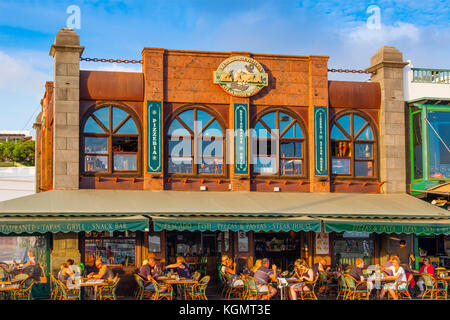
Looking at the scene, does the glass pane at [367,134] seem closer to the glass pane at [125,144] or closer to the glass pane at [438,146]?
the glass pane at [438,146]

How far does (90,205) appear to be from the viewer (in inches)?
643

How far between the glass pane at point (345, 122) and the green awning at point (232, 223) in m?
4.75

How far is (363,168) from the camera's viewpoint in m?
20.4

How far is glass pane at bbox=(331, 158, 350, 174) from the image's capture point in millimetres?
20061


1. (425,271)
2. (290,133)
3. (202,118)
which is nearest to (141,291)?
(202,118)

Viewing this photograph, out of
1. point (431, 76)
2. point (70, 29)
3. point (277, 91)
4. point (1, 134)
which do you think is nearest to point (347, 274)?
point (277, 91)

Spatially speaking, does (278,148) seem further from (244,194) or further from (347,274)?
(347,274)

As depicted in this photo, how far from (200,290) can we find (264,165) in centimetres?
543

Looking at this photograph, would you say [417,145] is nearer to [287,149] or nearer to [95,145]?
[287,149]

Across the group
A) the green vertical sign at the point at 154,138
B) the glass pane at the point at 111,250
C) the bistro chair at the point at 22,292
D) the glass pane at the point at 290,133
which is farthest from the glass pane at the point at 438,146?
the bistro chair at the point at 22,292

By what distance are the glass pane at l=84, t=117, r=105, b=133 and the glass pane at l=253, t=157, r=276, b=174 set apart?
195 inches

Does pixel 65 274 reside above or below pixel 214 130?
below

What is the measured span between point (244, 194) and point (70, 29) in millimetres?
7337

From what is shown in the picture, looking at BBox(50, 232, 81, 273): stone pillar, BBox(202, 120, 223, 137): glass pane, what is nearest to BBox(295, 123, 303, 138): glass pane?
BBox(202, 120, 223, 137): glass pane
